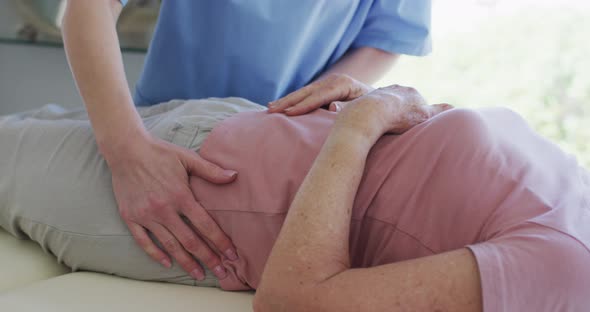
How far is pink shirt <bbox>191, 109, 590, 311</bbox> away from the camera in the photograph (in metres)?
0.65

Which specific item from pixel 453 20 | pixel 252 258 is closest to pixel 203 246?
pixel 252 258

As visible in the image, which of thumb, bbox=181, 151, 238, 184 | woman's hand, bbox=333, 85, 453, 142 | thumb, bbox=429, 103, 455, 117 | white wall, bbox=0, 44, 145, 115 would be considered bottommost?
white wall, bbox=0, 44, 145, 115

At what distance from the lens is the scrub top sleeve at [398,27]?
5.02ft

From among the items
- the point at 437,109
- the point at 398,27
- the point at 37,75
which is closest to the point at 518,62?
the point at 398,27

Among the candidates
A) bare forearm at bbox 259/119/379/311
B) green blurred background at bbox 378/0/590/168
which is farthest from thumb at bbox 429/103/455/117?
green blurred background at bbox 378/0/590/168

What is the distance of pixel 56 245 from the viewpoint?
3.30ft

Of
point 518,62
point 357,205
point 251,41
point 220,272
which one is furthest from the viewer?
point 518,62

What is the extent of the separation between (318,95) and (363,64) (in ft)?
1.91

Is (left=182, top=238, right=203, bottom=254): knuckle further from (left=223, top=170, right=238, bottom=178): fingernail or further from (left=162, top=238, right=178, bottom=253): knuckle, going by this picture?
(left=223, top=170, right=238, bottom=178): fingernail

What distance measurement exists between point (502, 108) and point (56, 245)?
763mm

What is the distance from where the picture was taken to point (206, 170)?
905 millimetres

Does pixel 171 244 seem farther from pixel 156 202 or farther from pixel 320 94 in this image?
pixel 320 94

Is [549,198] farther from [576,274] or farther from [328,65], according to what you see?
[328,65]

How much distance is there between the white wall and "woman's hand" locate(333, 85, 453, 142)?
2088mm
